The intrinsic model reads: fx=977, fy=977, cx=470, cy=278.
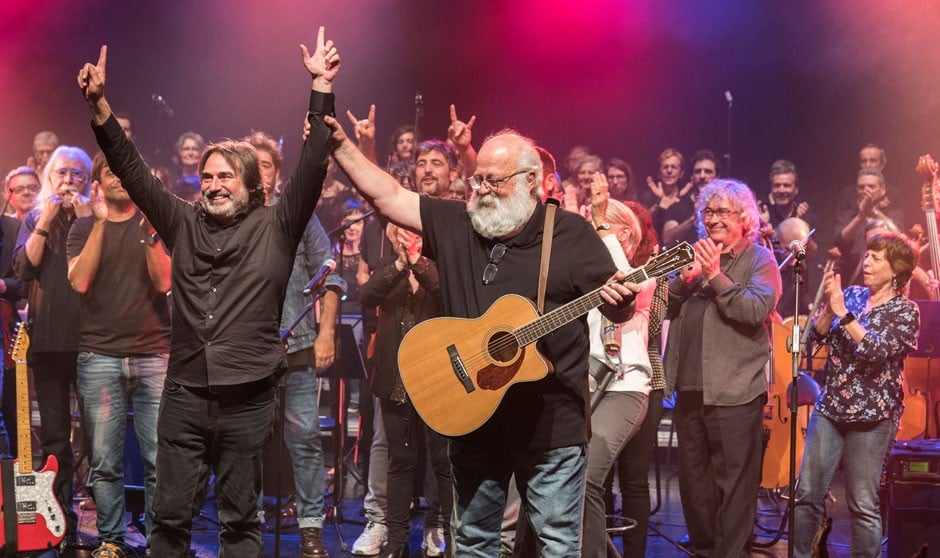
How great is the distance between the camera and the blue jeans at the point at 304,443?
5938mm

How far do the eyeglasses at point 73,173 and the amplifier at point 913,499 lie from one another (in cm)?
555

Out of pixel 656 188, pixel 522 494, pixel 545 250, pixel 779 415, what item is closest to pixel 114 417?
pixel 522 494

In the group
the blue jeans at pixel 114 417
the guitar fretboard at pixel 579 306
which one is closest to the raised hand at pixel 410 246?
the blue jeans at pixel 114 417

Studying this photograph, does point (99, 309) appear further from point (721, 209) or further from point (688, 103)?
point (688, 103)

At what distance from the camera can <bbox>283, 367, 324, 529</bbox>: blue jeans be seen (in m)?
5.94

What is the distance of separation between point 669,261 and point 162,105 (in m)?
9.39

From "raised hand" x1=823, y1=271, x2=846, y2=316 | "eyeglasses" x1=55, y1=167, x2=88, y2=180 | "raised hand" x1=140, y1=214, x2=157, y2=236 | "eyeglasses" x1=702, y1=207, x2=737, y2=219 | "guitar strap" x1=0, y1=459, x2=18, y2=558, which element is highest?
"eyeglasses" x1=55, y1=167, x2=88, y2=180

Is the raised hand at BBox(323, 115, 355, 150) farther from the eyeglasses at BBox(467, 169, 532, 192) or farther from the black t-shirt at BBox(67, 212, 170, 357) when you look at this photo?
the black t-shirt at BBox(67, 212, 170, 357)

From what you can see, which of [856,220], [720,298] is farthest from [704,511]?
[856,220]

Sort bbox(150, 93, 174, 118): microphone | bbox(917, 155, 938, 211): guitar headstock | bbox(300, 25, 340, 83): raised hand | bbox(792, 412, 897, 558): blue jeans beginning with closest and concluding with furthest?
bbox(300, 25, 340, 83): raised hand → bbox(792, 412, 897, 558): blue jeans → bbox(917, 155, 938, 211): guitar headstock → bbox(150, 93, 174, 118): microphone

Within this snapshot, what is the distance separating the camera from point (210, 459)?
4.34 metres

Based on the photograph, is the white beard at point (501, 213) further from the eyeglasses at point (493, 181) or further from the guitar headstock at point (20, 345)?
the guitar headstock at point (20, 345)

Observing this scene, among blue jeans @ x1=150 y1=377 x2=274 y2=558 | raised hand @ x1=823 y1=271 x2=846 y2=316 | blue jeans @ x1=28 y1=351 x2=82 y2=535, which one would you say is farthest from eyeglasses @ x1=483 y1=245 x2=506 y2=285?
blue jeans @ x1=28 y1=351 x2=82 y2=535

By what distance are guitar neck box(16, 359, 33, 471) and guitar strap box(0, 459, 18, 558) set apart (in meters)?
0.10
